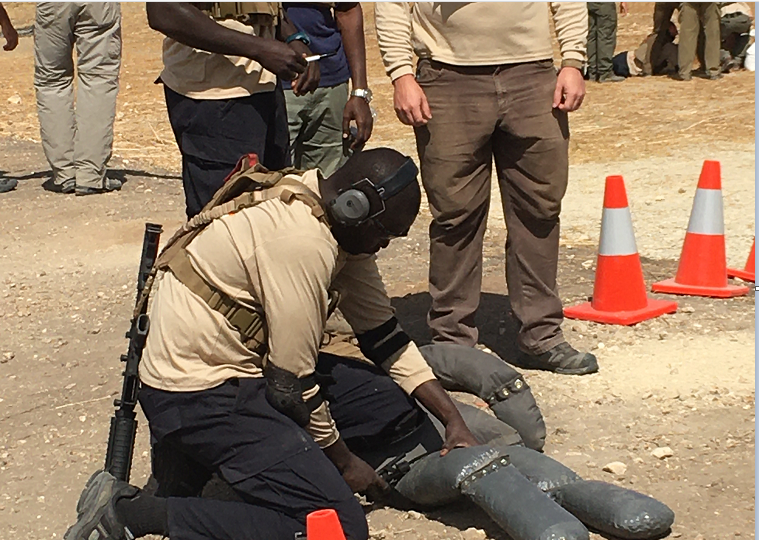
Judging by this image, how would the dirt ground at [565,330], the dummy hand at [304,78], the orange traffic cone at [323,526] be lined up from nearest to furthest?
the orange traffic cone at [323,526], the dirt ground at [565,330], the dummy hand at [304,78]

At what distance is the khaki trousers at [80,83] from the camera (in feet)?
29.0

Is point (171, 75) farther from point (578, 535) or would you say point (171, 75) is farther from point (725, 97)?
point (725, 97)

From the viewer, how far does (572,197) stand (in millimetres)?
9148

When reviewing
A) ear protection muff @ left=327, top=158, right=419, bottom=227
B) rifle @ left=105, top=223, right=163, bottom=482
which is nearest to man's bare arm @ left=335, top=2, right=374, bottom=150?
rifle @ left=105, top=223, right=163, bottom=482

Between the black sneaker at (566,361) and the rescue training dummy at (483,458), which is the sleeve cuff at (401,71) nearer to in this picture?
the rescue training dummy at (483,458)

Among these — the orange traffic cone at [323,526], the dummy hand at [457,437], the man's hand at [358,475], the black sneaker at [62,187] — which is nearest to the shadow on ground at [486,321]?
→ the dummy hand at [457,437]

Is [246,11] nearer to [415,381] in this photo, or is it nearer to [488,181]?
[488,181]

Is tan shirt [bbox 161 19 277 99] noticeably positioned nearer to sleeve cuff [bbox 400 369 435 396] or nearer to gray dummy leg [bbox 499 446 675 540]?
sleeve cuff [bbox 400 369 435 396]

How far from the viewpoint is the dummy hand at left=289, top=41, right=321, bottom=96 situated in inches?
180

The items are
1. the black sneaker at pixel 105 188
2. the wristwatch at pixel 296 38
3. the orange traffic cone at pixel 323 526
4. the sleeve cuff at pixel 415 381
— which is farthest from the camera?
the black sneaker at pixel 105 188

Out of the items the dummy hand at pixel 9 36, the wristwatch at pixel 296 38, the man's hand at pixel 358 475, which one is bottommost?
the man's hand at pixel 358 475

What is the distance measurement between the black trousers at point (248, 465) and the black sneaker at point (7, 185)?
6454mm

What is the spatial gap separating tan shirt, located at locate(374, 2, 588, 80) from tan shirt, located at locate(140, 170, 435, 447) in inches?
57.6

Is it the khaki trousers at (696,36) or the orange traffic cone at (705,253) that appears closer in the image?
the orange traffic cone at (705,253)
